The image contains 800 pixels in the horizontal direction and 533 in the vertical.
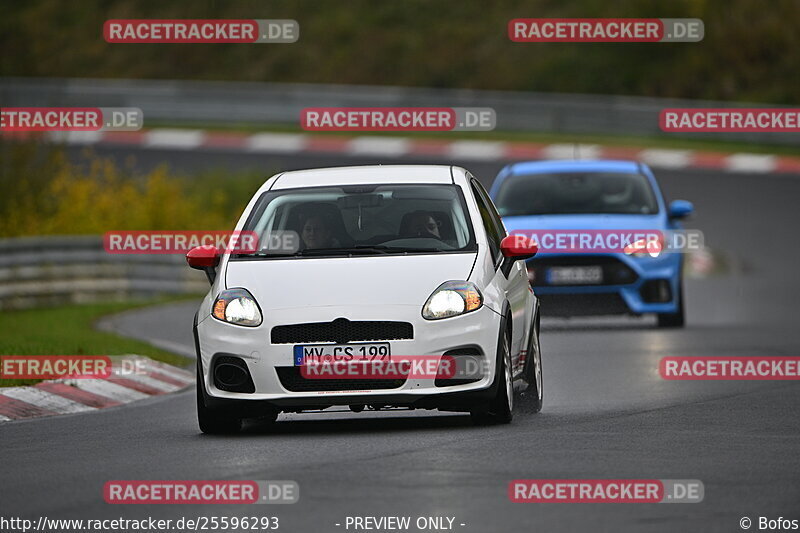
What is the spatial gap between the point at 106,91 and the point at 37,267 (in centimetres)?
2141

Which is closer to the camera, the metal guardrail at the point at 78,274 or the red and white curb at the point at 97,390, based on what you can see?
the red and white curb at the point at 97,390

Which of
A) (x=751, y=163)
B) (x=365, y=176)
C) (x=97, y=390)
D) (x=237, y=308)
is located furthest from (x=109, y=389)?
(x=751, y=163)

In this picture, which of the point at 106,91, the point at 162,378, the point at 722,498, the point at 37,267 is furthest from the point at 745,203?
the point at 722,498

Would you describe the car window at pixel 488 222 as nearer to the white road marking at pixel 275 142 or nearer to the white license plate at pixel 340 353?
the white license plate at pixel 340 353

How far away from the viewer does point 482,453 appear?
9375mm

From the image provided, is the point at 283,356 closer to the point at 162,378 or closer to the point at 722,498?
the point at 722,498

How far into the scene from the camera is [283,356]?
10.4 m

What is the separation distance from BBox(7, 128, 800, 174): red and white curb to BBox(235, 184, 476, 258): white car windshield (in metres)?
25.1

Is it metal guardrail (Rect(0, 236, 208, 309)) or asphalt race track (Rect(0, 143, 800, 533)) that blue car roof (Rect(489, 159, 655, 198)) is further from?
A: metal guardrail (Rect(0, 236, 208, 309))

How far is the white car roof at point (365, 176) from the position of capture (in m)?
11.7

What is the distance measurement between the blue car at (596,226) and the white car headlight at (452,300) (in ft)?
25.8

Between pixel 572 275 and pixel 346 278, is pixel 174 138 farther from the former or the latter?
pixel 346 278

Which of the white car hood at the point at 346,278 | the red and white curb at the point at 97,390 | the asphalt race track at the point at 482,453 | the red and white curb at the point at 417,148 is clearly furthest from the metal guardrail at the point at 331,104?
the white car hood at the point at 346,278

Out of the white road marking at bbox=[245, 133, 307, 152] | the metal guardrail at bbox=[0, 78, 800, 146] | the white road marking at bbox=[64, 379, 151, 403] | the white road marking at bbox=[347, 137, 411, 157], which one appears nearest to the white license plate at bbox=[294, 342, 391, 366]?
the white road marking at bbox=[64, 379, 151, 403]
